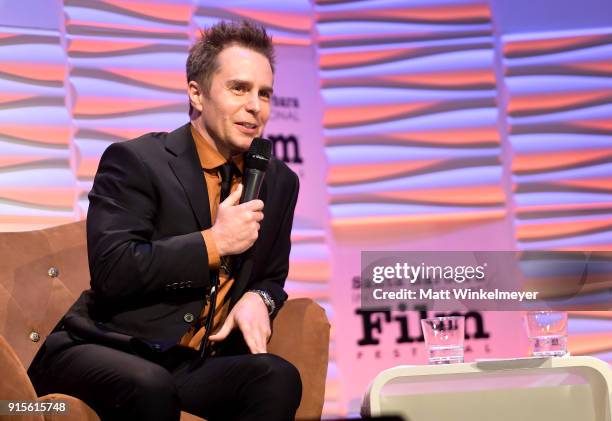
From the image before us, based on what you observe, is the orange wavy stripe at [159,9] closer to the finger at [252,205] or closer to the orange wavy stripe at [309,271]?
the orange wavy stripe at [309,271]

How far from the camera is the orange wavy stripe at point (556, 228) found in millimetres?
3887

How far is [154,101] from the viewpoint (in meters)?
3.51

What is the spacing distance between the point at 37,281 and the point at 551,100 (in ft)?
8.36

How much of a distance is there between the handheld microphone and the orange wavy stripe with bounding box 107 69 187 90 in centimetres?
147

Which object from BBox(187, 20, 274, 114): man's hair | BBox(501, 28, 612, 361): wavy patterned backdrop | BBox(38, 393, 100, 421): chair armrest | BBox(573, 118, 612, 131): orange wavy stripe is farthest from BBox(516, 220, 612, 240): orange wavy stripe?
BBox(38, 393, 100, 421): chair armrest

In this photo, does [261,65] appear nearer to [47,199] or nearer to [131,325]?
[131,325]

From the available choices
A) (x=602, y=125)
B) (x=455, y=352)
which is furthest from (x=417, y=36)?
(x=455, y=352)

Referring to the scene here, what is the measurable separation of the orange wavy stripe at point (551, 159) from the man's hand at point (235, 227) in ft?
6.94

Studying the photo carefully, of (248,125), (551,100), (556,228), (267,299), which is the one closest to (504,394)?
(267,299)

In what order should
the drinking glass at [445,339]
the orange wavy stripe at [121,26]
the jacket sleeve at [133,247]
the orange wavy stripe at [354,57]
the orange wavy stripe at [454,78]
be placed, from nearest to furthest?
the jacket sleeve at [133,247], the drinking glass at [445,339], the orange wavy stripe at [121,26], the orange wavy stripe at [354,57], the orange wavy stripe at [454,78]

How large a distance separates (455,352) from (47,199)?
6.04 feet

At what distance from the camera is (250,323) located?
2.15m

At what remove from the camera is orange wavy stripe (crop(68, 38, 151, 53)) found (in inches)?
133

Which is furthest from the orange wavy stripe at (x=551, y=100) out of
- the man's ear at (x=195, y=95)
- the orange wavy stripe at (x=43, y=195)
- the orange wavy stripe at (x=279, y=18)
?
the orange wavy stripe at (x=43, y=195)
